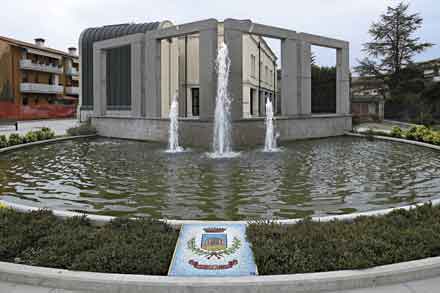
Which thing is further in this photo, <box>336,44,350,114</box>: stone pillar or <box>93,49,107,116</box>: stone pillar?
<box>93,49,107,116</box>: stone pillar

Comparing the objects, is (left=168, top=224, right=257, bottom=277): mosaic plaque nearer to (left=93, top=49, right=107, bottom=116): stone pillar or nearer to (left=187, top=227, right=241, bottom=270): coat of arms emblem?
(left=187, top=227, right=241, bottom=270): coat of arms emblem

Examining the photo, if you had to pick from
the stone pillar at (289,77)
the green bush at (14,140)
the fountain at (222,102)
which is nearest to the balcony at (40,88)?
the green bush at (14,140)

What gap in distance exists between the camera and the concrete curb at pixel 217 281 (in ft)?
13.1

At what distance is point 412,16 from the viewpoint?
43.1m

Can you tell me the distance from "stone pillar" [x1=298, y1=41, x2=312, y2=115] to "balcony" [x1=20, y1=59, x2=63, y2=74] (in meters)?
44.6

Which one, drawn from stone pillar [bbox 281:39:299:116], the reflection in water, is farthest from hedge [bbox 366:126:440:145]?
stone pillar [bbox 281:39:299:116]

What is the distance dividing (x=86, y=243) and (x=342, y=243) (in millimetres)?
2963

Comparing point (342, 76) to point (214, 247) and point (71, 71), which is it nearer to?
point (214, 247)

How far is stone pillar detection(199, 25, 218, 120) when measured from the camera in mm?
17484

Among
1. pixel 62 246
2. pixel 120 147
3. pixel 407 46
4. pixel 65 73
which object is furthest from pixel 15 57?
pixel 62 246

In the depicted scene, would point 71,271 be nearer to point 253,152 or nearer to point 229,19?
point 253,152

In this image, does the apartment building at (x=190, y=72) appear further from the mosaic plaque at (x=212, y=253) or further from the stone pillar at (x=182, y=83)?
the mosaic plaque at (x=212, y=253)

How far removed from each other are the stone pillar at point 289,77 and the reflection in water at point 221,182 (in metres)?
5.31

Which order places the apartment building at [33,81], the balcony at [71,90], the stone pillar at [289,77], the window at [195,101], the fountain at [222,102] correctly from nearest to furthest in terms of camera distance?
the fountain at [222,102] < the stone pillar at [289,77] < the window at [195,101] < the apartment building at [33,81] < the balcony at [71,90]
